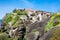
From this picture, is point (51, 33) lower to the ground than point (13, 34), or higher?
higher

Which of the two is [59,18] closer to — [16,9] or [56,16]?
[56,16]

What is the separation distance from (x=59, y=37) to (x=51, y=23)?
806 cm

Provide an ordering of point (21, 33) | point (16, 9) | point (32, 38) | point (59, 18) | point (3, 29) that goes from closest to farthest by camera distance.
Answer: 1. point (59, 18)
2. point (32, 38)
3. point (21, 33)
4. point (3, 29)
5. point (16, 9)

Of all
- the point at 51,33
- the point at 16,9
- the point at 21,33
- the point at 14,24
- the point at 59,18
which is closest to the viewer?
the point at 51,33

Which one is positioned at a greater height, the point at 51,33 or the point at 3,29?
the point at 51,33

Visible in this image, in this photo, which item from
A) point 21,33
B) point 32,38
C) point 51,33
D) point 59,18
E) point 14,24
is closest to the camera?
point 51,33

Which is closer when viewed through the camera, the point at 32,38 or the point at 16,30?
the point at 32,38

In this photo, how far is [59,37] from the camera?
26703 mm

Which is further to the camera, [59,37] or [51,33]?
[51,33]

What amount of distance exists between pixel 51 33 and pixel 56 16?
5874mm

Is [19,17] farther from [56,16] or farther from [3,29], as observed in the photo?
[56,16]

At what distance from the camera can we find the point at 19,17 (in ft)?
212

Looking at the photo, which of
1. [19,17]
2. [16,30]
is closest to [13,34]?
[16,30]

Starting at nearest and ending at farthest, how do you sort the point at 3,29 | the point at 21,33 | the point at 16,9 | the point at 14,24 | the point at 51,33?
the point at 51,33 → the point at 21,33 → the point at 14,24 → the point at 3,29 → the point at 16,9
